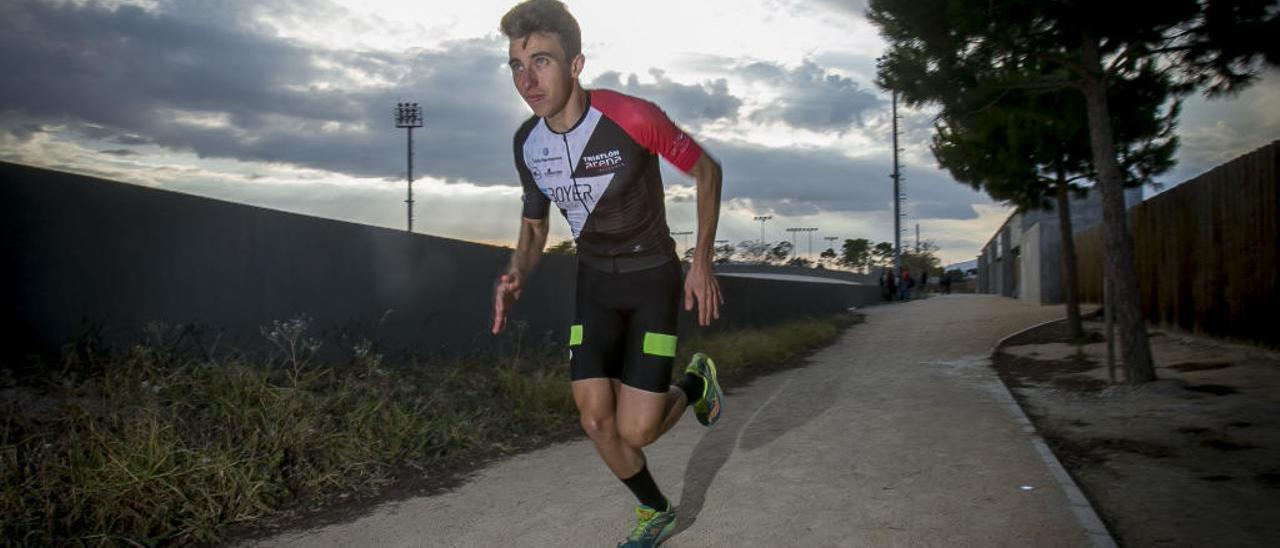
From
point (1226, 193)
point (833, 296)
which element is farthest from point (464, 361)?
point (833, 296)

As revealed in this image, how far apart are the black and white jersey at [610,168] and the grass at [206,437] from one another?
7.90ft

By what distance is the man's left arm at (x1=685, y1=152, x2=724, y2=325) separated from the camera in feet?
12.0

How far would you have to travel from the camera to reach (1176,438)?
287 inches

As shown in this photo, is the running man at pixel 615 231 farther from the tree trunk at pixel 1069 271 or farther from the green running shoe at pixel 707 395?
the tree trunk at pixel 1069 271

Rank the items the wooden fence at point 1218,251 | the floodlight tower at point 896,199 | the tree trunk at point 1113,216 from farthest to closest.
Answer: the floodlight tower at point 896,199 < the wooden fence at point 1218,251 < the tree trunk at point 1113,216

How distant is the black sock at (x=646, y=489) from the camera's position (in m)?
4.02

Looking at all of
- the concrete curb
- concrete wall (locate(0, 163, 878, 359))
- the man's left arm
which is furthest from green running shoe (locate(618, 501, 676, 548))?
concrete wall (locate(0, 163, 878, 359))

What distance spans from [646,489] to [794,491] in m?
1.64

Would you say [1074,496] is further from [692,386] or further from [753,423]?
[753,423]

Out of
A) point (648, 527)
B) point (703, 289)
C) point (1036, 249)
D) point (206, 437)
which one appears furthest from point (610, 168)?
point (1036, 249)

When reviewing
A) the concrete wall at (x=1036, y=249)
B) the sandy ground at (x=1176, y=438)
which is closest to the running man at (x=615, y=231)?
the sandy ground at (x=1176, y=438)

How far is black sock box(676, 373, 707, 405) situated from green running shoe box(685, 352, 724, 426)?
0.8 inches

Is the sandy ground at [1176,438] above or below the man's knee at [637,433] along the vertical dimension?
below

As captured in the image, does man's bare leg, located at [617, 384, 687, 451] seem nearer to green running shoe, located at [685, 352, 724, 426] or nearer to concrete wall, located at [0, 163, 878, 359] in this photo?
green running shoe, located at [685, 352, 724, 426]
